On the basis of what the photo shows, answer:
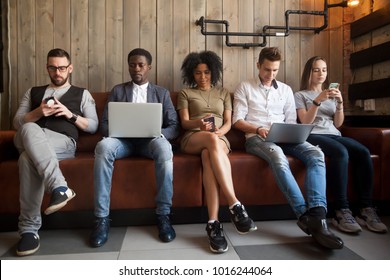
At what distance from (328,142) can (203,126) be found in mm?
789

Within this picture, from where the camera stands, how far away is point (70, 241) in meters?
1.47

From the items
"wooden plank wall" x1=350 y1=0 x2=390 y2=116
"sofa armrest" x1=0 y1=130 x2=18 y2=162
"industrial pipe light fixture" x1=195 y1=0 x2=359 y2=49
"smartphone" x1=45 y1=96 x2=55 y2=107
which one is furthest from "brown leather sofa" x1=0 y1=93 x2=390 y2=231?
"industrial pipe light fixture" x1=195 y1=0 x2=359 y2=49

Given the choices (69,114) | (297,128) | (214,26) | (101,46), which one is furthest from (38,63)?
(297,128)

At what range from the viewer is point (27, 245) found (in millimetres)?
1339

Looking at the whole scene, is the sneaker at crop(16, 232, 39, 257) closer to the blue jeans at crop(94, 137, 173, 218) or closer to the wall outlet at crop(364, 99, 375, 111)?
the blue jeans at crop(94, 137, 173, 218)

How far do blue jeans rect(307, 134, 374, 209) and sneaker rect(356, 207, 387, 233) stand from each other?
4 cm

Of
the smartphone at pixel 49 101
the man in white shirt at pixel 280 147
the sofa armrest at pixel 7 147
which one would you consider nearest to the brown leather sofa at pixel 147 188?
the sofa armrest at pixel 7 147

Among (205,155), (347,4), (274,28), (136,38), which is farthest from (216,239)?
(347,4)

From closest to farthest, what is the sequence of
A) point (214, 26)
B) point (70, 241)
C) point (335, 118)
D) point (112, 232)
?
point (70, 241) < point (112, 232) < point (335, 118) < point (214, 26)

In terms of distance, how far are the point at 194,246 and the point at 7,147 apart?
3.95ft

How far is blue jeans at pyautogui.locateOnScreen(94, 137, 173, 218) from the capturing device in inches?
58.1

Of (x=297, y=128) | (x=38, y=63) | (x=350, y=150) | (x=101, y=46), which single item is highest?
(x=101, y=46)

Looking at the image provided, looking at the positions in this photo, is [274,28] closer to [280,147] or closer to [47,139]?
[280,147]

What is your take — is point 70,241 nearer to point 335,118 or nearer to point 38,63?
point 38,63
